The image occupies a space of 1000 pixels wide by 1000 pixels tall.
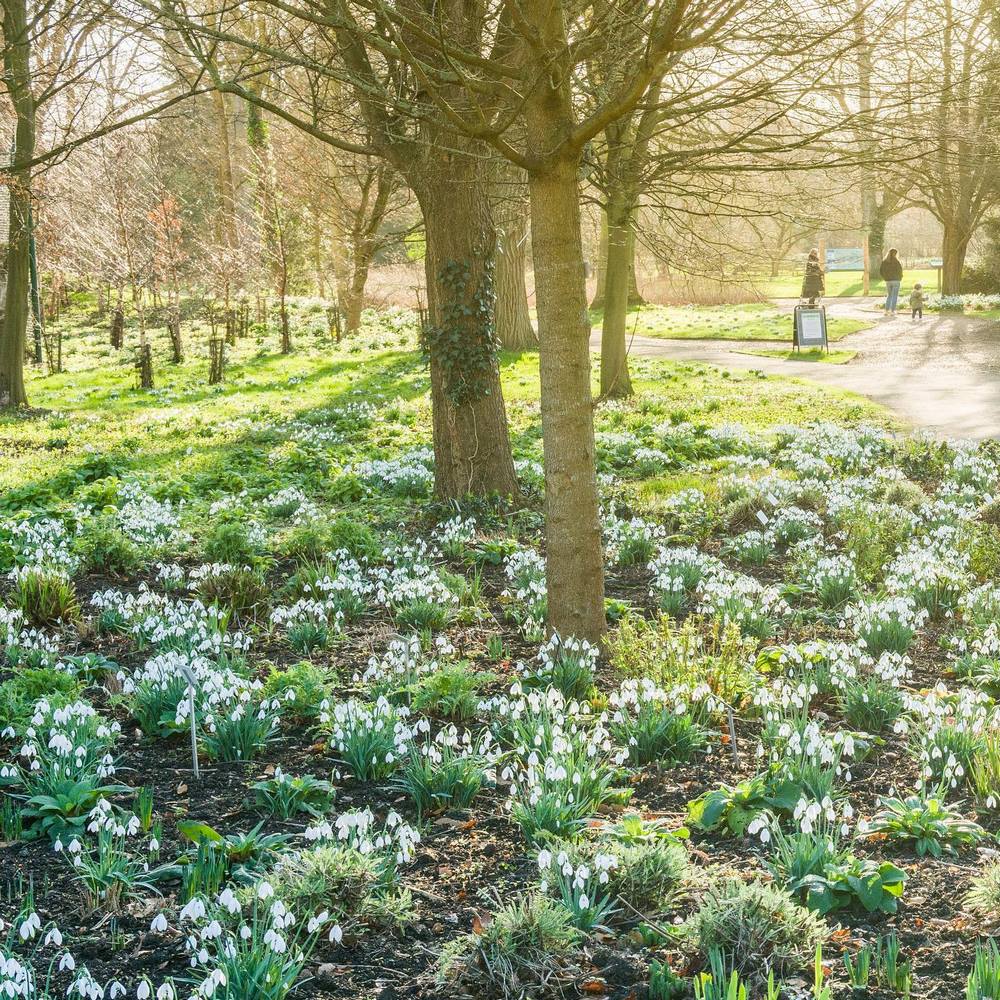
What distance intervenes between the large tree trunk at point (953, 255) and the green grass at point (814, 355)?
44.2 feet

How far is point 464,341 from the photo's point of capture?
9.80 m

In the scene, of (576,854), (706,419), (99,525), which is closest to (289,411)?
(706,419)

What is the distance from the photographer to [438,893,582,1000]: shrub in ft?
9.98

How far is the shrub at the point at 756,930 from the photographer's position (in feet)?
10.2

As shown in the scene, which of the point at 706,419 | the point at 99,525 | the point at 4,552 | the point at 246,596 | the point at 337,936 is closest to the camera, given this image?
the point at 337,936

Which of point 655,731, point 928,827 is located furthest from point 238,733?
point 928,827

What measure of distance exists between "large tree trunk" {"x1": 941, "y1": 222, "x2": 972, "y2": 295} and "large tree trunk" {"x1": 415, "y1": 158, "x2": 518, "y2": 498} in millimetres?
30301

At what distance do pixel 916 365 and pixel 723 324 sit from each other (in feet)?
45.1

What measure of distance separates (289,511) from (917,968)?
25.9ft

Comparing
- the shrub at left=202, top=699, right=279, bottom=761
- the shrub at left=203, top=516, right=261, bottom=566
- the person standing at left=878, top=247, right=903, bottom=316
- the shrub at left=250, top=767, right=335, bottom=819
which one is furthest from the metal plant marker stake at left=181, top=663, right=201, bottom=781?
the person standing at left=878, top=247, right=903, bottom=316

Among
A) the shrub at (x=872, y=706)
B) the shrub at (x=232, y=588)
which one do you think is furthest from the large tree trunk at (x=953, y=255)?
the shrub at (x=872, y=706)

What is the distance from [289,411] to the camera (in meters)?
17.5

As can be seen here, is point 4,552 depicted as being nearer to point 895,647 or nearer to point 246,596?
point 246,596

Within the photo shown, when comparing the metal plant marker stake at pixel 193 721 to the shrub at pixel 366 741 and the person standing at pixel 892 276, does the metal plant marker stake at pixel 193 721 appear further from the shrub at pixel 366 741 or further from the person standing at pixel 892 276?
the person standing at pixel 892 276
